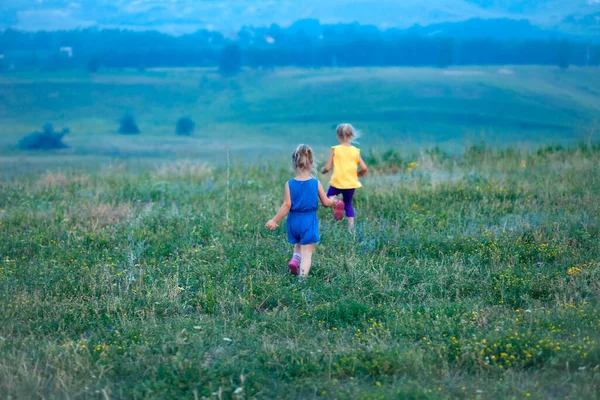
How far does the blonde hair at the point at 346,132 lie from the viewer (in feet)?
26.8

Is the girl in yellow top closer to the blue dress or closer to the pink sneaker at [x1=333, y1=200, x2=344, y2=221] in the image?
the pink sneaker at [x1=333, y1=200, x2=344, y2=221]

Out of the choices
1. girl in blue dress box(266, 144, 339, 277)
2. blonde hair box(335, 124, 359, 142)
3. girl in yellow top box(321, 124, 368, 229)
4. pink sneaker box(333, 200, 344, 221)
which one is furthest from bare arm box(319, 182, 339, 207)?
blonde hair box(335, 124, 359, 142)

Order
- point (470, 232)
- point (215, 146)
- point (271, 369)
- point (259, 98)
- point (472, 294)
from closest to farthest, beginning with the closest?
point (271, 369) < point (472, 294) < point (470, 232) < point (215, 146) < point (259, 98)

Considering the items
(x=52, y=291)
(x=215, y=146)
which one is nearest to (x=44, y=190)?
(x=52, y=291)

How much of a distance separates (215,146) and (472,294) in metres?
15.7

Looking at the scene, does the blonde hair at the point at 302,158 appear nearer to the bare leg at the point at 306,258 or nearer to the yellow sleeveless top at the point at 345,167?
the bare leg at the point at 306,258

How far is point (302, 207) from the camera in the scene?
6.16 metres

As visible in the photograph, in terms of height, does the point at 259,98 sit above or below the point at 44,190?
above

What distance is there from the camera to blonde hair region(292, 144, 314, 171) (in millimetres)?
6164

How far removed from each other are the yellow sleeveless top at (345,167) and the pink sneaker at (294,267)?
234 centimetres

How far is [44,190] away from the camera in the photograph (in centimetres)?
1115

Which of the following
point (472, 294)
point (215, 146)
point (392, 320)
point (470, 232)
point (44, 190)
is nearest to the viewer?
point (392, 320)

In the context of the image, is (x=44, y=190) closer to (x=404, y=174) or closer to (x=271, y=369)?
(x=404, y=174)

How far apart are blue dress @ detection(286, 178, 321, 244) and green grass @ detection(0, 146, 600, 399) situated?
45cm
